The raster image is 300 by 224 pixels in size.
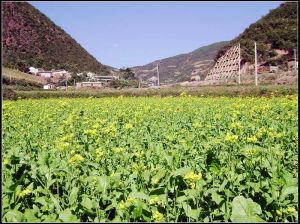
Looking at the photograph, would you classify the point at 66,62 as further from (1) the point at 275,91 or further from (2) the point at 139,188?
(2) the point at 139,188

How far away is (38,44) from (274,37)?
5534 cm

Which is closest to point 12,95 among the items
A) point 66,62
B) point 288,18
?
point 288,18

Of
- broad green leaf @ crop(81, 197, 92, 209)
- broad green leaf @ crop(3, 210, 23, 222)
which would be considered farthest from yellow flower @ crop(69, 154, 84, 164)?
broad green leaf @ crop(3, 210, 23, 222)

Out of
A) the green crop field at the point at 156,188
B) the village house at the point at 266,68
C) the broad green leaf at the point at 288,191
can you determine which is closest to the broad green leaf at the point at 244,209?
the green crop field at the point at 156,188

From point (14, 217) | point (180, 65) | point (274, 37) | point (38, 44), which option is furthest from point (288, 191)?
point (180, 65)

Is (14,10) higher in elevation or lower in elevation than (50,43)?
higher

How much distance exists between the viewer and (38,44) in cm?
9181

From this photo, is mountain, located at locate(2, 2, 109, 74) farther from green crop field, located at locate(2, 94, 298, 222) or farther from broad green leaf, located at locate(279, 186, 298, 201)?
broad green leaf, located at locate(279, 186, 298, 201)

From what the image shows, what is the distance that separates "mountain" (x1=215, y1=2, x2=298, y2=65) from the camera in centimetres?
5659

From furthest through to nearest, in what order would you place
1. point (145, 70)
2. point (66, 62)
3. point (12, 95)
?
point (145, 70), point (66, 62), point (12, 95)

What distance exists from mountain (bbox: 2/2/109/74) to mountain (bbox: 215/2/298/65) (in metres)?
40.2

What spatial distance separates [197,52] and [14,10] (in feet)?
329

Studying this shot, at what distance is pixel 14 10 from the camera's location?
9606cm

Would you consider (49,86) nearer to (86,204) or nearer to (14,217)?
(86,204)
